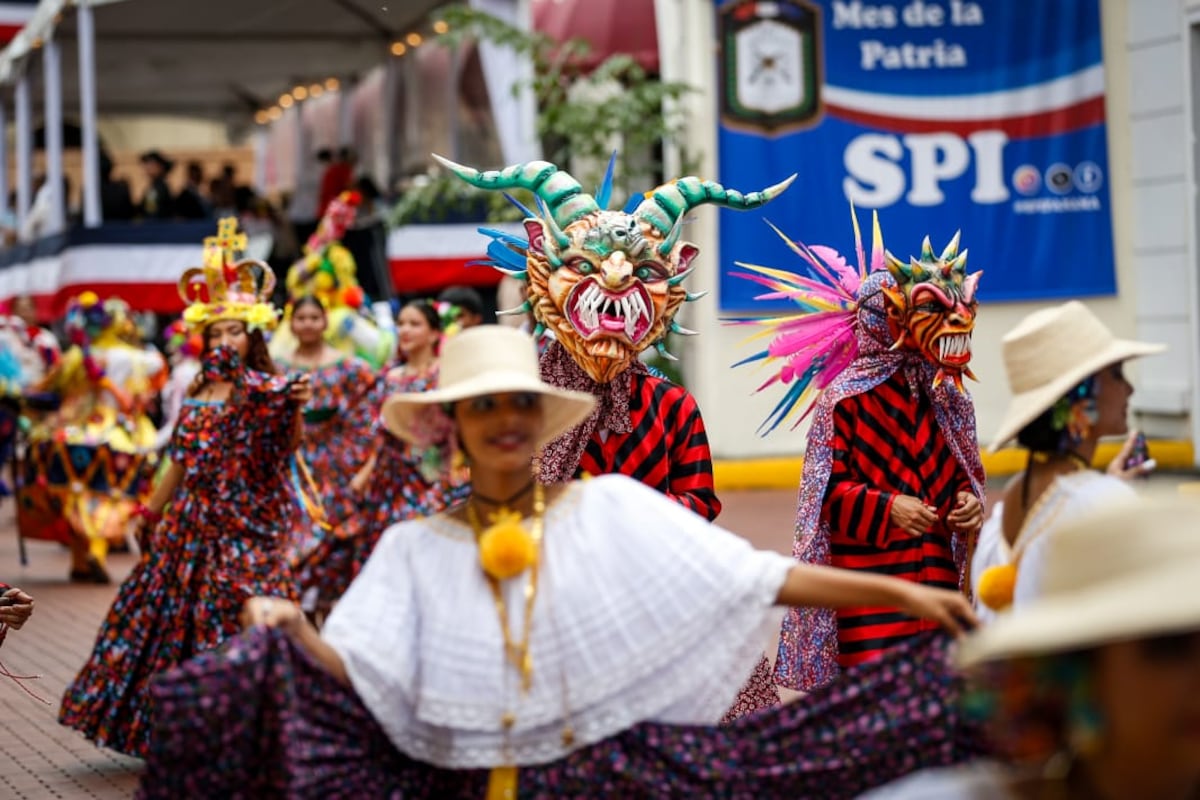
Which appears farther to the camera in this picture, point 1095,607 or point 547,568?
point 547,568

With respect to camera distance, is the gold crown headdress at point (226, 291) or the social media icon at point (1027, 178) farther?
the social media icon at point (1027, 178)

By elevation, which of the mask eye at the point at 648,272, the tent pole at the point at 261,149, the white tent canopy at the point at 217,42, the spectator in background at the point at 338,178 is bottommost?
the mask eye at the point at 648,272

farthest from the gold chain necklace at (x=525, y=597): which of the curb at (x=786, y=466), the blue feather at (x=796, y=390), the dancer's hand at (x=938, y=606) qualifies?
the curb at (x=786, y=466)

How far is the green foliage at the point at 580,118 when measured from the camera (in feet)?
51.0

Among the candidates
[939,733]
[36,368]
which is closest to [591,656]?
[939,733]

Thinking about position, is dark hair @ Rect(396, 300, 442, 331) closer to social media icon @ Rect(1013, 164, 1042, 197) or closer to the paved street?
the paved street

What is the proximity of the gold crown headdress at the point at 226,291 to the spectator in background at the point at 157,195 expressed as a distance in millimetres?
10509

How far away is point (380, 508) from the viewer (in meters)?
9.84

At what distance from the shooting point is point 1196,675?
2.59m

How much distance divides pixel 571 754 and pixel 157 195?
1578cm

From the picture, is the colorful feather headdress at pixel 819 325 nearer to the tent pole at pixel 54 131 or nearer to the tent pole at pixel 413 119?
the tent pole at pixel 54 131

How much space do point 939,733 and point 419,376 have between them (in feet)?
20.9

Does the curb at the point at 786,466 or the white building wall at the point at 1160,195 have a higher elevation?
the white building wall at the point at 1160,195

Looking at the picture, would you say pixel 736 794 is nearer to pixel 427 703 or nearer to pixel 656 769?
pixel 656 769
